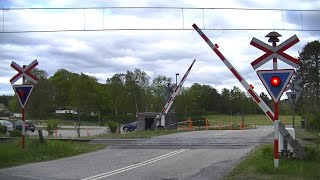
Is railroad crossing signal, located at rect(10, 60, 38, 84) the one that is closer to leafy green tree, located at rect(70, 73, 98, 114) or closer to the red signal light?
the red signal light

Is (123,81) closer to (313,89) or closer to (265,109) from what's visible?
(313,89)

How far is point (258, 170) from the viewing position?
11.5 meters

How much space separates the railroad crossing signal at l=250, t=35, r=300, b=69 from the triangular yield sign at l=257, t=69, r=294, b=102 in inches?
15.1

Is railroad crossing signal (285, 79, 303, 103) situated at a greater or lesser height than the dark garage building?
greater

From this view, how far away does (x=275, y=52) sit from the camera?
1172 cm

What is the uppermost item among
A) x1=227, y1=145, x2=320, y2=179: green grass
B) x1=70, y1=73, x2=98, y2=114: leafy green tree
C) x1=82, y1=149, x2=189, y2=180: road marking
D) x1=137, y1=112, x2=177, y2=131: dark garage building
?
x1=70, y1=73, x2=98, y2=114: leafy green tree

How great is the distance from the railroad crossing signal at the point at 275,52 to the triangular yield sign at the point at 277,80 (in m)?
0.38

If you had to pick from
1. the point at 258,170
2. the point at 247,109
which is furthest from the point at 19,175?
the point at 247,109

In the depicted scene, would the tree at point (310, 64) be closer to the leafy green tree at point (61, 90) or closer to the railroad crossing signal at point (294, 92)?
the railroad crossing signal at point (294, 92)

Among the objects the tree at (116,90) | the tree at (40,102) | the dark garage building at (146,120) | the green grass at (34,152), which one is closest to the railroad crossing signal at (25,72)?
the green grass at (34,152)

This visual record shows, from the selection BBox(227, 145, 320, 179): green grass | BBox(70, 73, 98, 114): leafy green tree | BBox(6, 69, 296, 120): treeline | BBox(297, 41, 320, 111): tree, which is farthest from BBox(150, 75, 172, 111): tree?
BBox(227, 145, 320, 179): green grass

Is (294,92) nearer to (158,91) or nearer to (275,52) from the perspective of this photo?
(275,52)

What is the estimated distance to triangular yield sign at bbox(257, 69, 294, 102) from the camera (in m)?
11.3

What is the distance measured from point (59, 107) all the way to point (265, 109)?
9717cm
